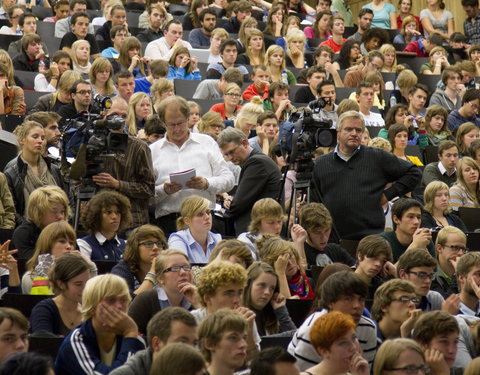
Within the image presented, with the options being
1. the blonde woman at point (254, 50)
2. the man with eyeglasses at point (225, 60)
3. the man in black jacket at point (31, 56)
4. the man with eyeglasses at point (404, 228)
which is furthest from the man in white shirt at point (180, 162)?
the blonde woman at point (254, 50)

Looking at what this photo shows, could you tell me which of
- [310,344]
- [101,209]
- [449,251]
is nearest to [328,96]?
[449,251]

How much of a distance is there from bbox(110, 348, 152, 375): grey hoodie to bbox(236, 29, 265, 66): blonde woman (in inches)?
301

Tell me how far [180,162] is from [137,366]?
319 centimetres

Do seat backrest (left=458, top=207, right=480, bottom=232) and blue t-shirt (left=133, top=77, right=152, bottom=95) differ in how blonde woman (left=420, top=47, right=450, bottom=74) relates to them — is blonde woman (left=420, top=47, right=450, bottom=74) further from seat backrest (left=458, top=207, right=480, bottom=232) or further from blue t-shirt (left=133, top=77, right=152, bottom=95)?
seat backrest (left=458, top=207, right=480, bottom=232)

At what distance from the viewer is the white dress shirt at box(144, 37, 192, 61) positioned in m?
11.6

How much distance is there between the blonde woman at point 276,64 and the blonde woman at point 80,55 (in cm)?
174

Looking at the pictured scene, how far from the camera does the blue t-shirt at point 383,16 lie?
1505 centimetres

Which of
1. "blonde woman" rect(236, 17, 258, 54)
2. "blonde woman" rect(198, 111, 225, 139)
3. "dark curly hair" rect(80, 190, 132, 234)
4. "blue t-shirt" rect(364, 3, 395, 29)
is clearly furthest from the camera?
"blue t-shirt" rect(364, 3, 395, 29)

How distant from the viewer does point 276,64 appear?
37.3 ft

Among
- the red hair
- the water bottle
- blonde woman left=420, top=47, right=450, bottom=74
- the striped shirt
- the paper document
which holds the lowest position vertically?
blonde woman left=420, top=47, right=450, bottom=74

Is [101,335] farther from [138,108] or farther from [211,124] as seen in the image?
[138,108]

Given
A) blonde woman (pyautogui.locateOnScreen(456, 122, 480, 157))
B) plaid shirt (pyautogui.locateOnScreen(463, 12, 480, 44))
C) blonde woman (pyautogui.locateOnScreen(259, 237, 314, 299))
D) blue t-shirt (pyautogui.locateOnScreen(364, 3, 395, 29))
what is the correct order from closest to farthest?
blonde woman (pyautogui.locateOnScreen(259, 237, 314, 299))
blonde woman (pyautogui.locateOnScreen(456, 122, 480, 157))
plaid shirt (pyautogui.locateOnScreen(463, 12, 480, 44))
blue t-shirt (pyautogui.locateOnScreen(364, 3, 395, 29))

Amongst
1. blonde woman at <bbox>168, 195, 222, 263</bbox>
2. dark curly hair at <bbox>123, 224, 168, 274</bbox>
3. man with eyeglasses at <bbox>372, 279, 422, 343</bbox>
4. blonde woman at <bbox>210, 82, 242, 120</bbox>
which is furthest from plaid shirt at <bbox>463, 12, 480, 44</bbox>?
man with eyeglasses at <bbox>372, 279, 422, 343</bbox>

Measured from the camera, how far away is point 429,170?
941 centimetres
